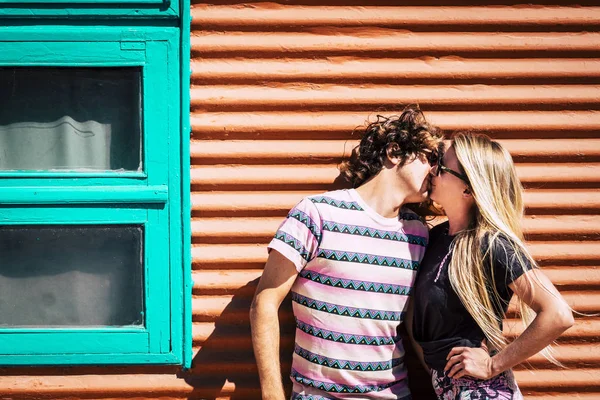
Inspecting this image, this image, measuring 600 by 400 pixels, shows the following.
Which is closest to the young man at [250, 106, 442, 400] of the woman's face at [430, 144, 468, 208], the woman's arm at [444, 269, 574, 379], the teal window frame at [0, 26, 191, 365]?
the woman's face at [430, 144, 468, 208]

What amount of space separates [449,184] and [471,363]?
0.83 metres

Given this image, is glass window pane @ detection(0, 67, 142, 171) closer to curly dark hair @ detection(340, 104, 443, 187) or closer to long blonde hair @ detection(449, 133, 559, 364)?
curly dark hair @ detection(340, 104, 443, 187)

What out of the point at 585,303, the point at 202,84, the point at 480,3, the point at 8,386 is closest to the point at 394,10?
the point at 480,3

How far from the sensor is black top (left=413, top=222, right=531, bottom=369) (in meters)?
2.48

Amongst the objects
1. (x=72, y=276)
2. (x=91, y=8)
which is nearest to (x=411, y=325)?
(x=72, y=276)

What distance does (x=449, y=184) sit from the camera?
2662 mm

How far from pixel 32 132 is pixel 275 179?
129 cm

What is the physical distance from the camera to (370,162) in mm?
2855

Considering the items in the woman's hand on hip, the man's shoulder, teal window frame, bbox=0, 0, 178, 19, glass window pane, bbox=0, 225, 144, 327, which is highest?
teal window frame, bbox=0, 0, 178, 19

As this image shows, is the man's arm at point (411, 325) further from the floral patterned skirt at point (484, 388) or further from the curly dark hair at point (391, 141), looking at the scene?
the curly dark hair at point (391, 141)

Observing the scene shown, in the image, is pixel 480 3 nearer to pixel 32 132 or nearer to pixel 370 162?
pixel 370 162

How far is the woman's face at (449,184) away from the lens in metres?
2.63

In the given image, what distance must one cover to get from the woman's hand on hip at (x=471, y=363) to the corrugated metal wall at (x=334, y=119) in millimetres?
772

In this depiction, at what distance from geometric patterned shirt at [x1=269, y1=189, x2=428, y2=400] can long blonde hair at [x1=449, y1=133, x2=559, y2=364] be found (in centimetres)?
32
